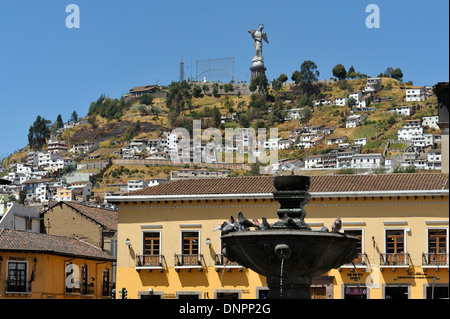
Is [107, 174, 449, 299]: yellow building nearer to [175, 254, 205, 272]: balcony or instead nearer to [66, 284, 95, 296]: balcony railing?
[175, 254, 205, 272]: balcony

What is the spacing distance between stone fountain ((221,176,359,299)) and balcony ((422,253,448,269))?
77.1 feet

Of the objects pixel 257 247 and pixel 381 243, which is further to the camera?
pixel 381 243

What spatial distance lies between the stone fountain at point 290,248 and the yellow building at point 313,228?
71.8 ft

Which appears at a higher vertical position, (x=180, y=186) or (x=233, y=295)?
(x=180, y=186)

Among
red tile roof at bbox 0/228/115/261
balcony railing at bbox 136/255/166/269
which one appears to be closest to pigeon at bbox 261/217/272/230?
balcony railing at bbox 136/255/166/269

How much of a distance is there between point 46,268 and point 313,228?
47.9 feet

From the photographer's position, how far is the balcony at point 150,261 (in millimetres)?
45656

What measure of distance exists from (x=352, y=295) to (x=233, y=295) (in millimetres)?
5502

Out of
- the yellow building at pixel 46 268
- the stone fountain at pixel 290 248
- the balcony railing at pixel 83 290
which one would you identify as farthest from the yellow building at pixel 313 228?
the stone fountain at pixel 290 248

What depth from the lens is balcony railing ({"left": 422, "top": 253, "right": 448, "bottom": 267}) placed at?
4244 centimetres
